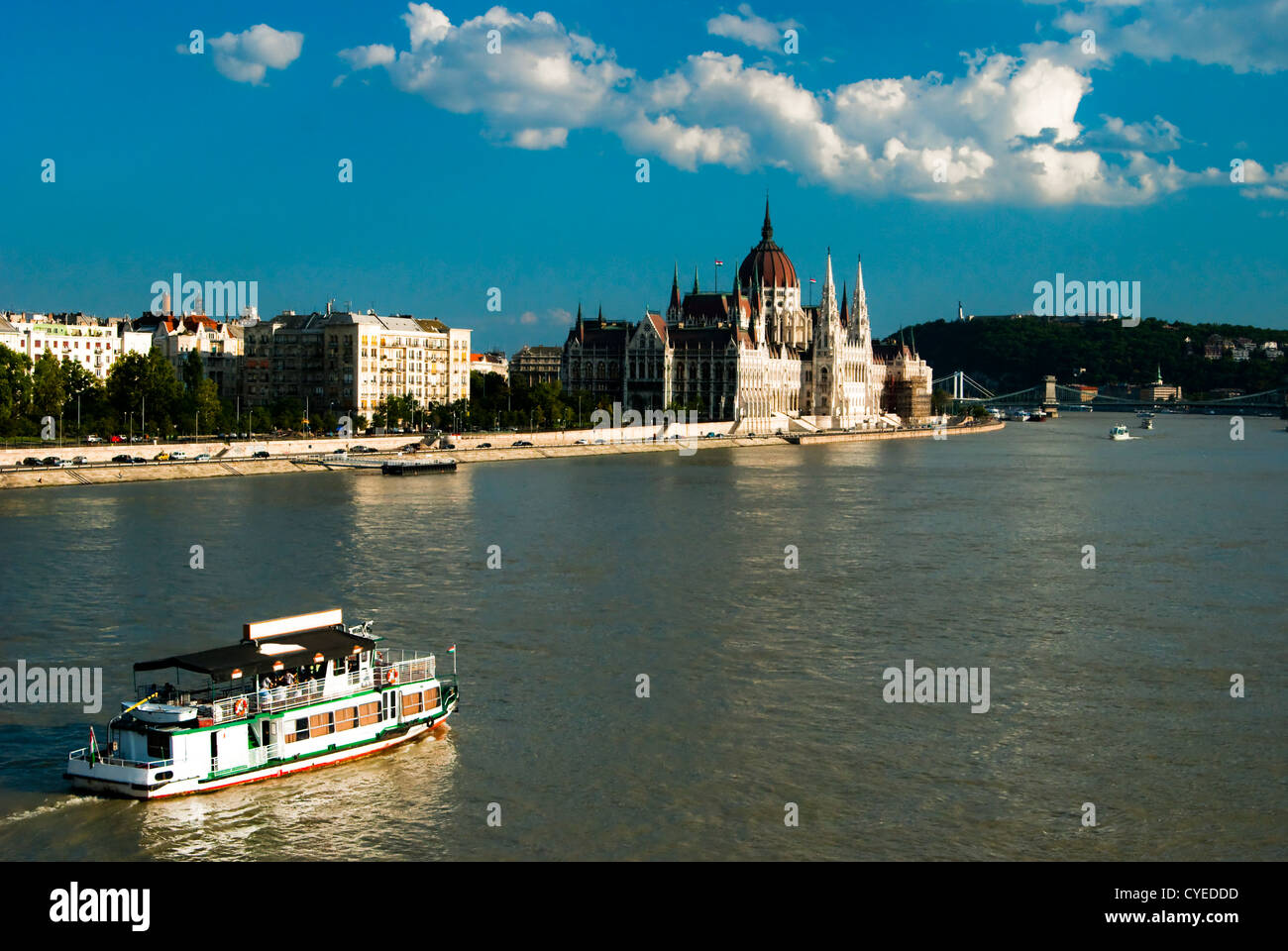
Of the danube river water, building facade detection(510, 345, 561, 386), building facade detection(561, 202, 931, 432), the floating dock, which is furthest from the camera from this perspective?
building facade detection(510, 345, 561, 386)

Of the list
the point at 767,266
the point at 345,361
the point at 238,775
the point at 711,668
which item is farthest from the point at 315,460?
the point at 767,266

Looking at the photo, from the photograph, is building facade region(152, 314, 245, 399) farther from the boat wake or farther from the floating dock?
the boat wake

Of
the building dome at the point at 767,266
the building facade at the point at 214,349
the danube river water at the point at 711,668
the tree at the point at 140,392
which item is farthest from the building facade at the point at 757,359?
the danube river water at the point at 711,668

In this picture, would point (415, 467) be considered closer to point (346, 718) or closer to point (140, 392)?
point (140, 392)

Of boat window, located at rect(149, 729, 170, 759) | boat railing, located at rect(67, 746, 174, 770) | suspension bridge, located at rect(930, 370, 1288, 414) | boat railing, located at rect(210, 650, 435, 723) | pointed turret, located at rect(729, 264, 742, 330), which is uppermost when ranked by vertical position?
pointed turret, located at rect(729, 264, 742, 330)

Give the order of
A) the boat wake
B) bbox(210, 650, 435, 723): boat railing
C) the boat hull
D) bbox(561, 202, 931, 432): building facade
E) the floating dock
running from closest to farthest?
the boat wake < the boat hull < bbox(210, 650, 435, 723): boat railing < the floating dock < bbox(561, 202, 931, 432): building facade

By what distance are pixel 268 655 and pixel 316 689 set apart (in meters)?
0.71

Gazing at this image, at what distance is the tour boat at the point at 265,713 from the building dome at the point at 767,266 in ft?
366

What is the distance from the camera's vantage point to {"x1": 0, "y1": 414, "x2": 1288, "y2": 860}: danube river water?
13586 mm

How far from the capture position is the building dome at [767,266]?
126m

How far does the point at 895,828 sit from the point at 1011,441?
91984mm

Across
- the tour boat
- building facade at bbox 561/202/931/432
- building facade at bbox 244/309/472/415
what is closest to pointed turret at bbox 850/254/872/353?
building facade at bbox 561/202/931/432

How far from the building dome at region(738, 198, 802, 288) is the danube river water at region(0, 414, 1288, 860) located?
8498 centimetres

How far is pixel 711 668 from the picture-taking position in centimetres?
1981
